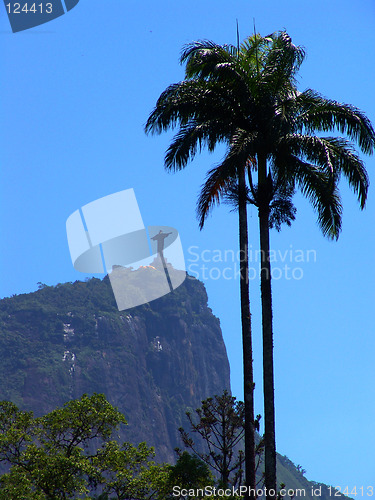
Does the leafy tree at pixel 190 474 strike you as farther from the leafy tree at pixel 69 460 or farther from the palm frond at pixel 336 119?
the palm frond at pixel 336 119

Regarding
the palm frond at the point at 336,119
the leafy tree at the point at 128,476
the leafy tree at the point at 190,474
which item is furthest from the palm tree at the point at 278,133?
the leafy tree at the point at 128,476

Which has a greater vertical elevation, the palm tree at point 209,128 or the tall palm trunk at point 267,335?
the palm tree at point 209,128

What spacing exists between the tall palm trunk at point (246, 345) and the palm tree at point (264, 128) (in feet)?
0.17

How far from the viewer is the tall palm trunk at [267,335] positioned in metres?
15.7

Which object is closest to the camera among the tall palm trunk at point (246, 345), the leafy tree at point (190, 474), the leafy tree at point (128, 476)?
the tall palm trunk at point (246, 345)

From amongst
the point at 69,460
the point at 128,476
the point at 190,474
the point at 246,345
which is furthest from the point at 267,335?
the point at 128,476

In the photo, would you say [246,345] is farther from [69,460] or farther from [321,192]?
[69,460]

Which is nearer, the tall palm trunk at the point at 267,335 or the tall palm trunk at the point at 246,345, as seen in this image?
the tall palm trunk at the point at 267,335

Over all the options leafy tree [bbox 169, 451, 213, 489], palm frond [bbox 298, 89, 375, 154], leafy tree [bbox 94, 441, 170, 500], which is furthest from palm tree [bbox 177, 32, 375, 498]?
leafy tree [bbox 94, 441, 170, 500]

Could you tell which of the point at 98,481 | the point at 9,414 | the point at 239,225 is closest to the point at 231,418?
the point at 98,481

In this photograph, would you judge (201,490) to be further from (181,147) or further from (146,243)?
(146,243)

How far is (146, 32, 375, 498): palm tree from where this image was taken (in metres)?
16.9

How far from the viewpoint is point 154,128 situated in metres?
Answer: 18.6

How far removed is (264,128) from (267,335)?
5.16 m
